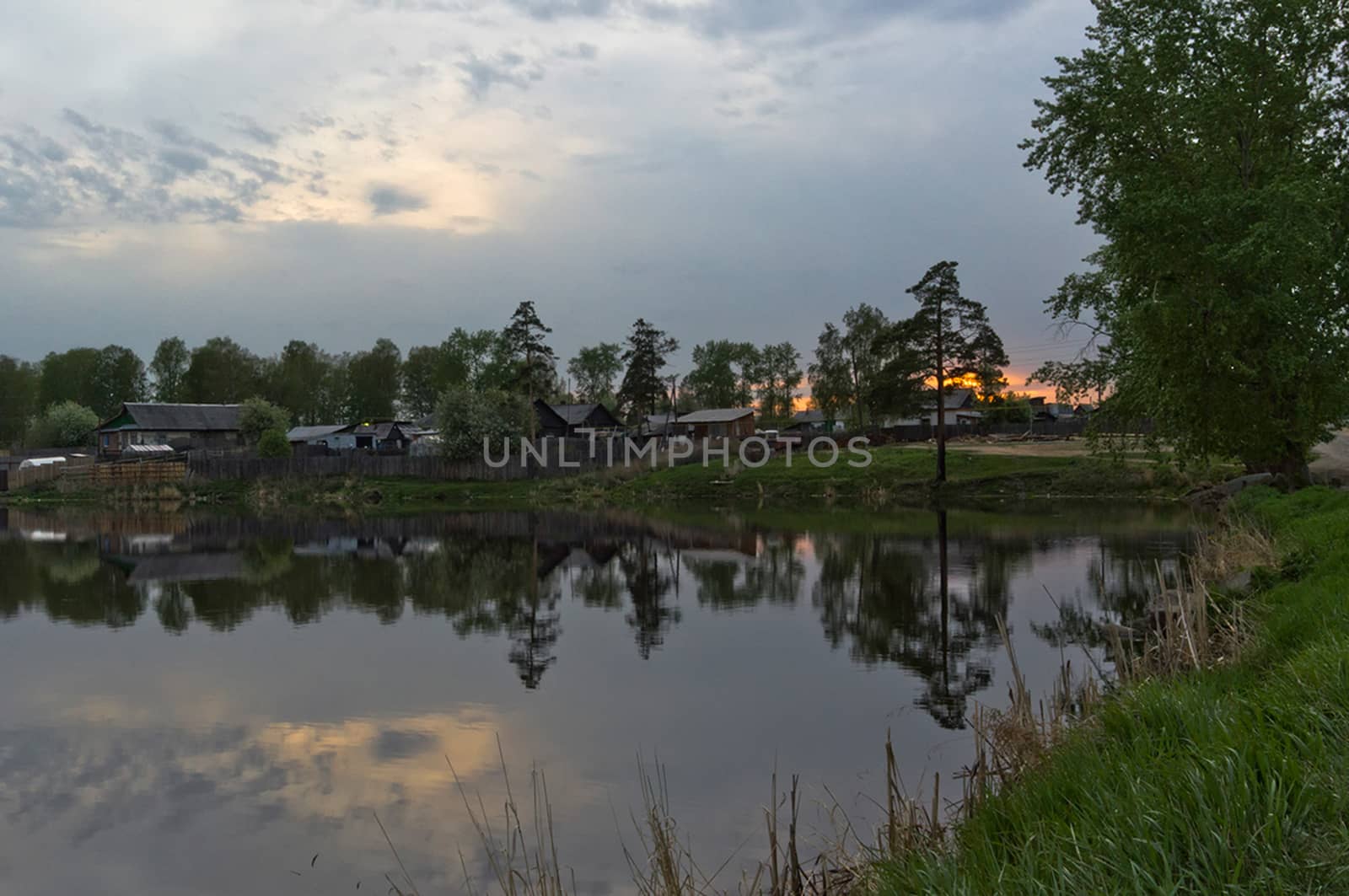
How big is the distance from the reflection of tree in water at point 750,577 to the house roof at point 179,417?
235 ft

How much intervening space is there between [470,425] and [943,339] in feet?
105

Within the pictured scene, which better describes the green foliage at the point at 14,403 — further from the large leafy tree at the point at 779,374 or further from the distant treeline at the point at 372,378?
the large leafy tree at the point at 779,374

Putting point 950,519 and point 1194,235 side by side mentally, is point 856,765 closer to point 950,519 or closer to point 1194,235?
point 1194,235

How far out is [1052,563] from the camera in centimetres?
2744

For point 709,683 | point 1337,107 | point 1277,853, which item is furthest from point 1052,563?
point 1277,853

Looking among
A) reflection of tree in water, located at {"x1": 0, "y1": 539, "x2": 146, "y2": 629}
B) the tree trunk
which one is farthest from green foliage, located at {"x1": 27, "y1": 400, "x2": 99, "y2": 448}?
the tree trunk

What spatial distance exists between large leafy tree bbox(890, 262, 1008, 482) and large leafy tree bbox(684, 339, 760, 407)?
8267cm

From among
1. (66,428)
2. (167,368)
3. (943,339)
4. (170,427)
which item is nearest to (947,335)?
(943,339)

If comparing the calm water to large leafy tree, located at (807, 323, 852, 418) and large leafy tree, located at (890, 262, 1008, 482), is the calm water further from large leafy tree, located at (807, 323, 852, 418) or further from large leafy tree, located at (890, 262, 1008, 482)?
large leafy tree, located at (807, 323, 852, 418)

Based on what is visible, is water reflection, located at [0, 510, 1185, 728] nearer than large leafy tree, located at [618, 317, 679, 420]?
Yes

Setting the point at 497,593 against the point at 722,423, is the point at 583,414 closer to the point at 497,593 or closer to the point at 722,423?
the point at 722,423

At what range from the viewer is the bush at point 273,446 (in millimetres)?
74500

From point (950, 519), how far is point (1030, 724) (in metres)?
35.9

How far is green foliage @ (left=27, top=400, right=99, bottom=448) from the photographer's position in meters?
103
